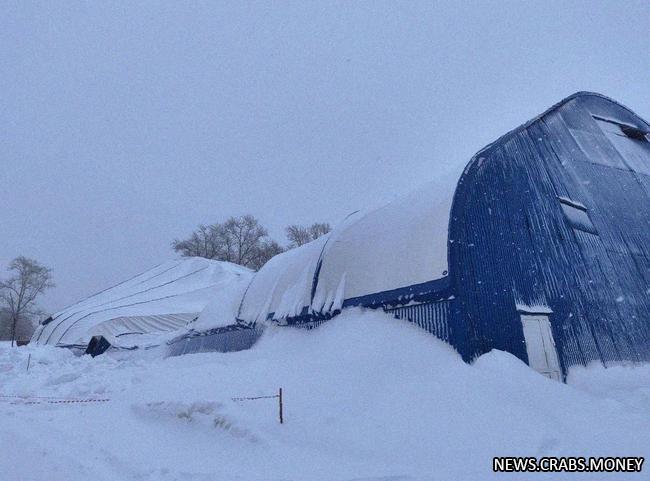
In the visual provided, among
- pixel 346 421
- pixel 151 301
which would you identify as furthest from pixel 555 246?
pixel 151 301

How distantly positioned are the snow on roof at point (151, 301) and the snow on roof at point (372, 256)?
14.3 m

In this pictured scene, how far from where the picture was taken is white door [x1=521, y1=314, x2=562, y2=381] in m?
9.64

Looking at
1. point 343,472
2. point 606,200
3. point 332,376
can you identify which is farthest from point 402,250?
point 606,200

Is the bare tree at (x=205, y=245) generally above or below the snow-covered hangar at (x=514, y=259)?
above

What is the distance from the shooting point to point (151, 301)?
2955cm

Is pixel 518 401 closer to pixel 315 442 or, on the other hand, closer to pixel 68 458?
pixel 315 442

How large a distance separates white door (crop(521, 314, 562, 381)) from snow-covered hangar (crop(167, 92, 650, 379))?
0.11ft

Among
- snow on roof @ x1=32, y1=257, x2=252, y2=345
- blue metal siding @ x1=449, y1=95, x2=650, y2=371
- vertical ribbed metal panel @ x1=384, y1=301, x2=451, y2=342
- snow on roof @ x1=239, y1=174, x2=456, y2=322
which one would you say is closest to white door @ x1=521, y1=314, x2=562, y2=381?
blue metal siding @ x1=449, y1=95, x2=650, y2=371

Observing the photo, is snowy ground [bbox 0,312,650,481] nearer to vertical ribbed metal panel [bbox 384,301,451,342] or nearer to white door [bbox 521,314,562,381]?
vertical ribbed metal panel [bbox 384,301,451,342]

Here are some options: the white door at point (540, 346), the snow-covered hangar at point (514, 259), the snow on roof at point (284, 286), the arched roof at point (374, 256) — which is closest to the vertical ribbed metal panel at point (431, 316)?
the snow-covered hangar at point (514, 259)

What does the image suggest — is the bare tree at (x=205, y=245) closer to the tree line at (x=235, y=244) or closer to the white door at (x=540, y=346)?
the tree line at (x=235, y=244)

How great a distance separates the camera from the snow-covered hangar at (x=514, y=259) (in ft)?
31.2

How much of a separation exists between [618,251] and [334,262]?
939cm

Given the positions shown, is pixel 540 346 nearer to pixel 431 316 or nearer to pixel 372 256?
pixel 431 316
